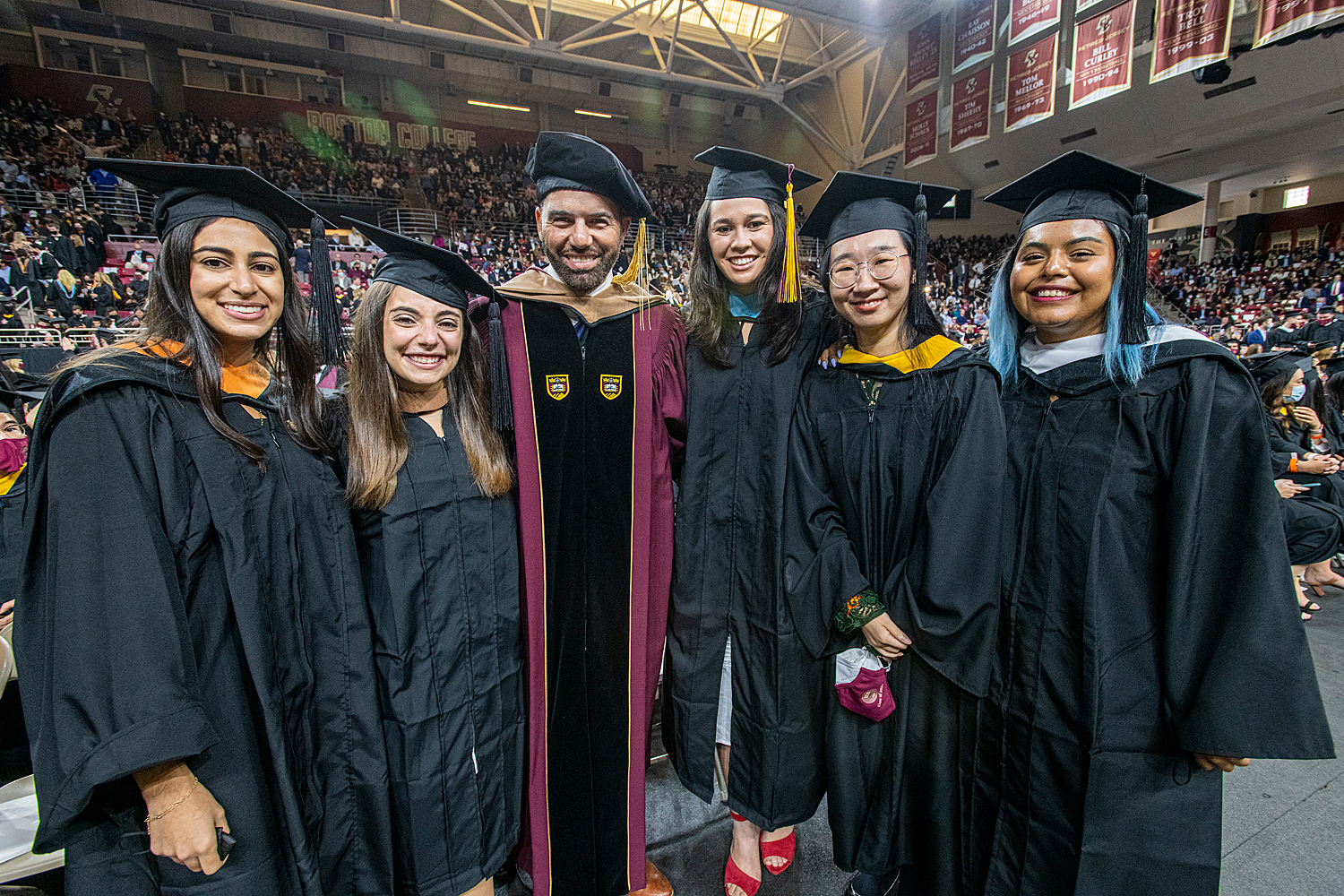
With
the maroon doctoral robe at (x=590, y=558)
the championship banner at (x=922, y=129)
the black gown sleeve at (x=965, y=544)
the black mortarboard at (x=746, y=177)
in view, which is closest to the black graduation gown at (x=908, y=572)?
the black gown sleeve at (x=965, y=544)

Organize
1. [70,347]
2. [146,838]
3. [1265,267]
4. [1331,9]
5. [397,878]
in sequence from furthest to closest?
1. [1265,267]
2. [1331,9]
3. [70,347]
4. [397,878]
5. [146,838]

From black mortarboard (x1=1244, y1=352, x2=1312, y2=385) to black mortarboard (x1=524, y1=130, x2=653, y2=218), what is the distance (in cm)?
496

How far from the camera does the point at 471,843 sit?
1692 millimetres

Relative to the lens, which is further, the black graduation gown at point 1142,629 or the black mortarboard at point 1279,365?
the black mortarboard at point 1279,365

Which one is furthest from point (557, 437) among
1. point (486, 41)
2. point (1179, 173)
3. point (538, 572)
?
point (1179, 173)

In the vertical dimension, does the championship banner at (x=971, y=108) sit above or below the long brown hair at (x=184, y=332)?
above

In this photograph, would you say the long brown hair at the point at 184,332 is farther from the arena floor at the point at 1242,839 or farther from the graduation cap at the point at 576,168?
the arena floor at the point at 1242,839

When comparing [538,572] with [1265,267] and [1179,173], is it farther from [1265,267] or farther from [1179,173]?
[1265,267]

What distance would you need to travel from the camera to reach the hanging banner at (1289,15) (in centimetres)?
768

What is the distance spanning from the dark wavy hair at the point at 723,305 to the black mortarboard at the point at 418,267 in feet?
2.32

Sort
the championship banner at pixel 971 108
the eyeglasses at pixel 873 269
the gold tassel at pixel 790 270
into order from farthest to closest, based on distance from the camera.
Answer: the championship banner at pixel 971 108
the gold tassel at pixel 790 270
the eyeglasses at pixel 873 269

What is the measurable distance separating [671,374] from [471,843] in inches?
57.9

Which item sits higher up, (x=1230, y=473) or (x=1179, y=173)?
(x=1179, y=173)

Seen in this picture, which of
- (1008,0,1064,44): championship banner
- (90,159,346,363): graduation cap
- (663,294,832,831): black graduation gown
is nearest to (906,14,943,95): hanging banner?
(1008,0,1064,44): championship banner
